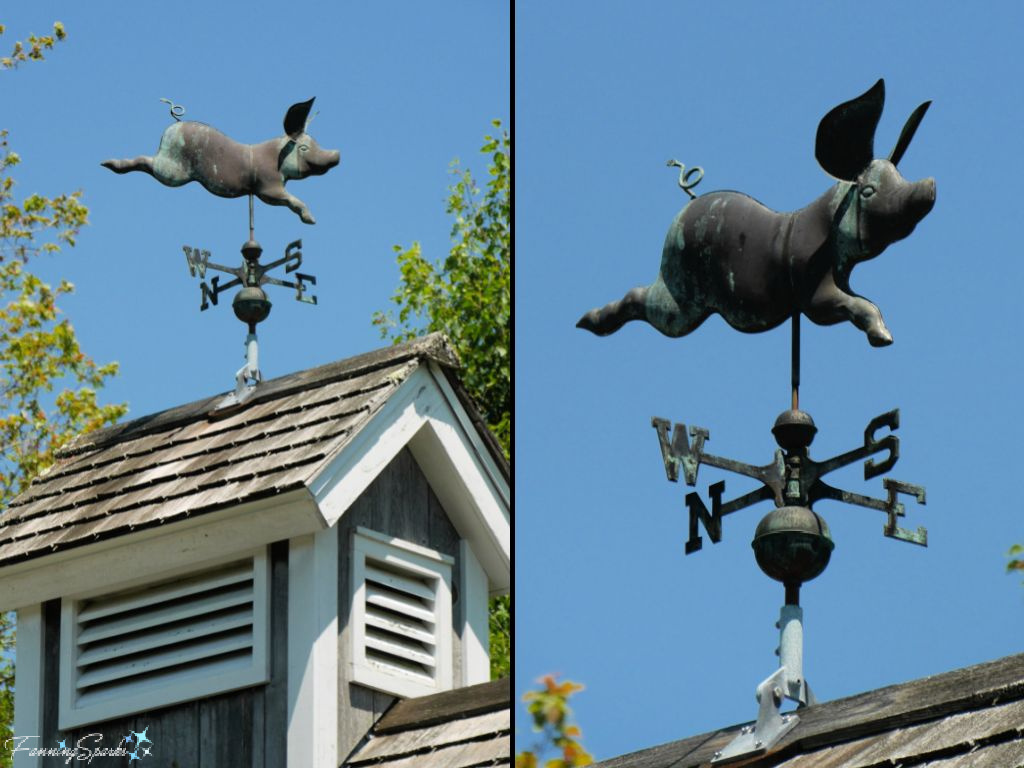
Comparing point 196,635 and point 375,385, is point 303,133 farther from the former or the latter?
point 196,635

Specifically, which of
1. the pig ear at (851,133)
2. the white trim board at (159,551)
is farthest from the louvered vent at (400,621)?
the pig ear at (851,133)

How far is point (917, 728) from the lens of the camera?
17.4ft

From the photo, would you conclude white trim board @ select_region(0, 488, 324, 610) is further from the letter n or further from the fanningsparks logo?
the letter n

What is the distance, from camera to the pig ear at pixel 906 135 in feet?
19.7

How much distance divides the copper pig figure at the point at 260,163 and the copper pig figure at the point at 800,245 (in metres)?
4.04

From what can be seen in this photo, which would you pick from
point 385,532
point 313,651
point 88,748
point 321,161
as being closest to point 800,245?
point 313,651

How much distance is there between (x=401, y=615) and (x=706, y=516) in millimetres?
2873

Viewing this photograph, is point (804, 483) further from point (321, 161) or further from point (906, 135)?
point (321, 161)

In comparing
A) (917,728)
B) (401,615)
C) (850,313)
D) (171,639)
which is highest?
(850,313)

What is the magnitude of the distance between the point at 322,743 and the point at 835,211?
2991mm

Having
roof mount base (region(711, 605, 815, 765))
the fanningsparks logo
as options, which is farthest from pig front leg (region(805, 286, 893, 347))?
the fanningsparks logo

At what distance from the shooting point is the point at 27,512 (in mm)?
9375

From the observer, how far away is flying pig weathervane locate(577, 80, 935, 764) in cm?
588

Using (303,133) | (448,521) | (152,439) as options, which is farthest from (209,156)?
(448,521)
